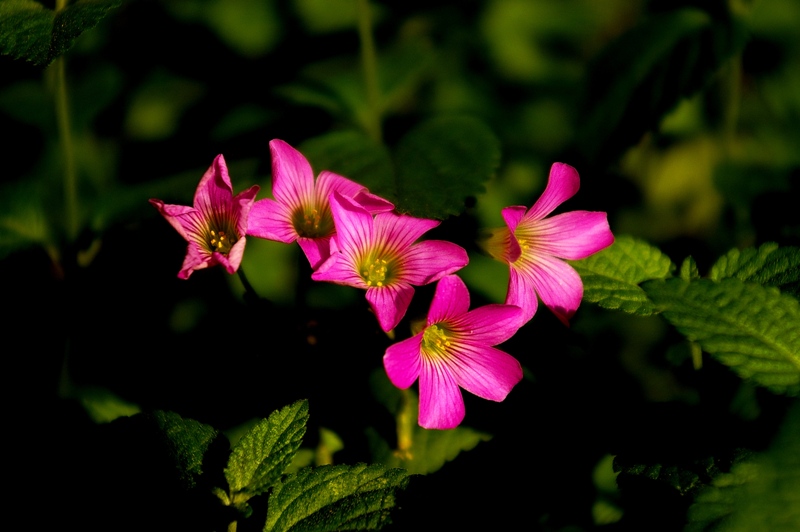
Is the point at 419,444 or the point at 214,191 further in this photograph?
the point at 419,444

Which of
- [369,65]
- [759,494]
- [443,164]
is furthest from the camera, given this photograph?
[369,65]

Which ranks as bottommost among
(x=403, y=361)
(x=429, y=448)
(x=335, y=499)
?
(x=429, y=448)

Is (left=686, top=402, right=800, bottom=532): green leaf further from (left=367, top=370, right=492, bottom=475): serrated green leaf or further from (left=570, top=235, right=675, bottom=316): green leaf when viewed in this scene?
(left=367, top=370, right=492, bottom=475): serrated green leaf

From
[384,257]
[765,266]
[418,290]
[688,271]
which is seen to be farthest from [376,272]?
[765,266]

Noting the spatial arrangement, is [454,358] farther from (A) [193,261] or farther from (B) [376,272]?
(A) [193,261]

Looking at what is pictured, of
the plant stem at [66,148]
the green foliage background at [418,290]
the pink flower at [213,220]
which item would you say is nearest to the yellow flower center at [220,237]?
the pink flower at [213,220]

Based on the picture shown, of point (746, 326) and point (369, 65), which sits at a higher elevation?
point (369, 65)
